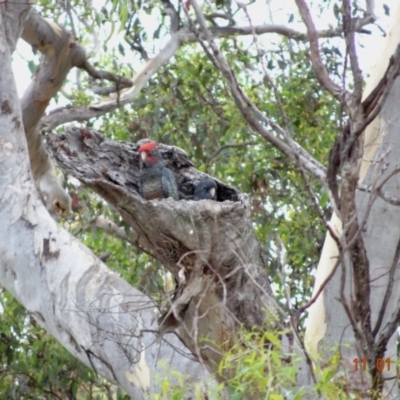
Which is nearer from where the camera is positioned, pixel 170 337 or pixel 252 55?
pixel 170 337

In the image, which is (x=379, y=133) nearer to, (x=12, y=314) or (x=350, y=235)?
(x=350, y=235)

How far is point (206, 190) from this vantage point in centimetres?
328

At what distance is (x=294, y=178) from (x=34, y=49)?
1.90 meters

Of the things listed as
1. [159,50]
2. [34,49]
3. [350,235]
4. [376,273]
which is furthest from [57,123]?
[350,235]

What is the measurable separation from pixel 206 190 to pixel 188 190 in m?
0.51

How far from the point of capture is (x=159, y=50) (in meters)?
6.37

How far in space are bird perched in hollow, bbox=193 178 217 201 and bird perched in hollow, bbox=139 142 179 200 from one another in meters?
0.21

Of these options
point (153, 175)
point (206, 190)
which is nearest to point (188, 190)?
point (153, 175)

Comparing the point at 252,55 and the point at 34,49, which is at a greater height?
the point at 252,55

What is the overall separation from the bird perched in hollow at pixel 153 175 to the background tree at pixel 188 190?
86 mm

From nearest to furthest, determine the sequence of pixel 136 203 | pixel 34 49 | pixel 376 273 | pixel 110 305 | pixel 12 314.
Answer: pixel 136 203
pixel 376 273
pixel 110 305
pixel 34 49
pixel 12 314
